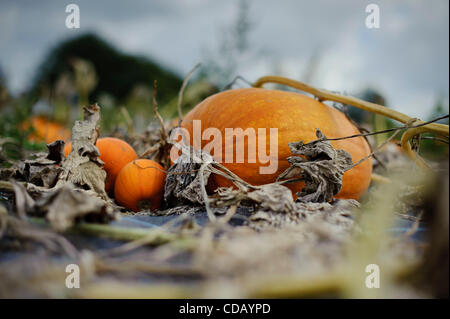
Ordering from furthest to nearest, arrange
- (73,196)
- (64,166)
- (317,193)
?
(64,166) → (317,193) → (73,196)

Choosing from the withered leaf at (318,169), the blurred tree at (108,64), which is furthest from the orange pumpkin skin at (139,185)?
the blurred tree at (108,64)

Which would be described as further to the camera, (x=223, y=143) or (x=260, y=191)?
(x=223, y=143)

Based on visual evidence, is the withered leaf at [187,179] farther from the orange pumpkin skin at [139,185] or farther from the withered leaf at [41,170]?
the withered leaf at [41,170]

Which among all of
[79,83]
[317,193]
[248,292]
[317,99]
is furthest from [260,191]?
[79,83]

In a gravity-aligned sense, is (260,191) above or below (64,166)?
below

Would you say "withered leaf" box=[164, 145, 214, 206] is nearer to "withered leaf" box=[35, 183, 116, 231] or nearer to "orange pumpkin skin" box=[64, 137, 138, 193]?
"orange pumpkin skin" box=[64, 137, 138, 193]

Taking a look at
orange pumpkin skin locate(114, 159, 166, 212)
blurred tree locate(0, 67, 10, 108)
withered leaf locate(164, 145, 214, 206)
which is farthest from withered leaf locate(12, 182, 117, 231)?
blurred tree locate(0, 67, 10, 108)
